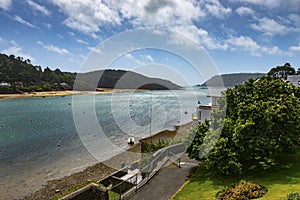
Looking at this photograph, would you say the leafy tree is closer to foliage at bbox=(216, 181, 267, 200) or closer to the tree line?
the tree line

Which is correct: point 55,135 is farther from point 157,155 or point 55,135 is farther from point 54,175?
point 157,155

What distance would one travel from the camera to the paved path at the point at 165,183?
1202 cm

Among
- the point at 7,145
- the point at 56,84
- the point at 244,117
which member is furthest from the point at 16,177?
the point at 56,84

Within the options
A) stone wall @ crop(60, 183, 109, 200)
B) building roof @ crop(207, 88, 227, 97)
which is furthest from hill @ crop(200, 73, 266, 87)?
stone wall @ crop(60, 183, 109, 200)

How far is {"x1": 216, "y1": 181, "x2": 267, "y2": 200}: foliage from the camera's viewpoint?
33.1ft

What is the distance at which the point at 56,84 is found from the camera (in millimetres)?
135375

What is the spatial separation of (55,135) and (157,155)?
24.1m

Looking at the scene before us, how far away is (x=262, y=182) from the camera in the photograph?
11.7 meters

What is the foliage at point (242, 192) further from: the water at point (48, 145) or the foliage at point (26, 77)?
the foliage at point (26, 77)

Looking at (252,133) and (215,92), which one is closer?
(252,133)

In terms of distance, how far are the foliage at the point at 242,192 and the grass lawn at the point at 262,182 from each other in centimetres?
32

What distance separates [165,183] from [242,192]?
4568mm

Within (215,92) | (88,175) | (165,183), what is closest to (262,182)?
(165,183)

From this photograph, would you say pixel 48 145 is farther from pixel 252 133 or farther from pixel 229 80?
pixel 229 80
